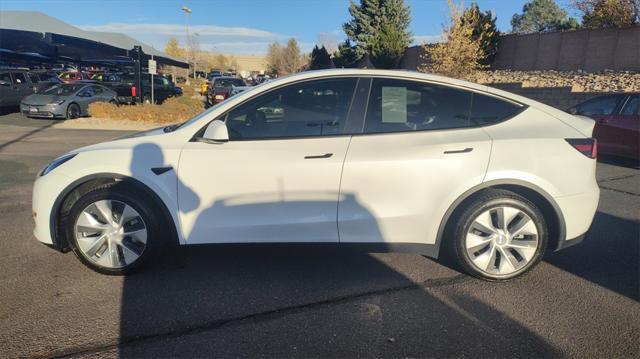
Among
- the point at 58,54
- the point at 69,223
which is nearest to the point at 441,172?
the point at 69,223

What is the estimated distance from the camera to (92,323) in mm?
3012

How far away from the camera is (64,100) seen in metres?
16.8

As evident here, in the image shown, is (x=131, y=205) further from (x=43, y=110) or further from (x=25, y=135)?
(x=43, y=110)

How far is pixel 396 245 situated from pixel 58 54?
151 feet

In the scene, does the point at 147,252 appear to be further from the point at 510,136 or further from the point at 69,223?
the point at 510,136

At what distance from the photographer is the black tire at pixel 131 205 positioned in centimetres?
357

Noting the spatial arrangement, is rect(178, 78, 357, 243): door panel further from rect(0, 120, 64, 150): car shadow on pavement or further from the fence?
the fence

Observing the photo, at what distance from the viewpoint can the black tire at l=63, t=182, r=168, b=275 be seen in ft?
11.7

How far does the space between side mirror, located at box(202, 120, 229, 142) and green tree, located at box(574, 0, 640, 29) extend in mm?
22821

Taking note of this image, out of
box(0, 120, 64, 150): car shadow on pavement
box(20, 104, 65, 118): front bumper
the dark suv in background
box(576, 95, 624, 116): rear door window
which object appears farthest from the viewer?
the dark suv in background

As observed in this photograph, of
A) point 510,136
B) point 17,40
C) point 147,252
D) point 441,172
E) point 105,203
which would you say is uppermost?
point 17,40

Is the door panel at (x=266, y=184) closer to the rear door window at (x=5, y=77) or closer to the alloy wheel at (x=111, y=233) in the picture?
the alloy wheel at (x=111, y=233)

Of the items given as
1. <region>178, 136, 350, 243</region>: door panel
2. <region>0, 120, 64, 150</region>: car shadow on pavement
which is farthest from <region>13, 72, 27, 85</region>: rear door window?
<region>178, 136, 350, 243</region>: door panel

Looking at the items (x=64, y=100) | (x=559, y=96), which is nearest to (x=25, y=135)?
(x=64, y=100)
